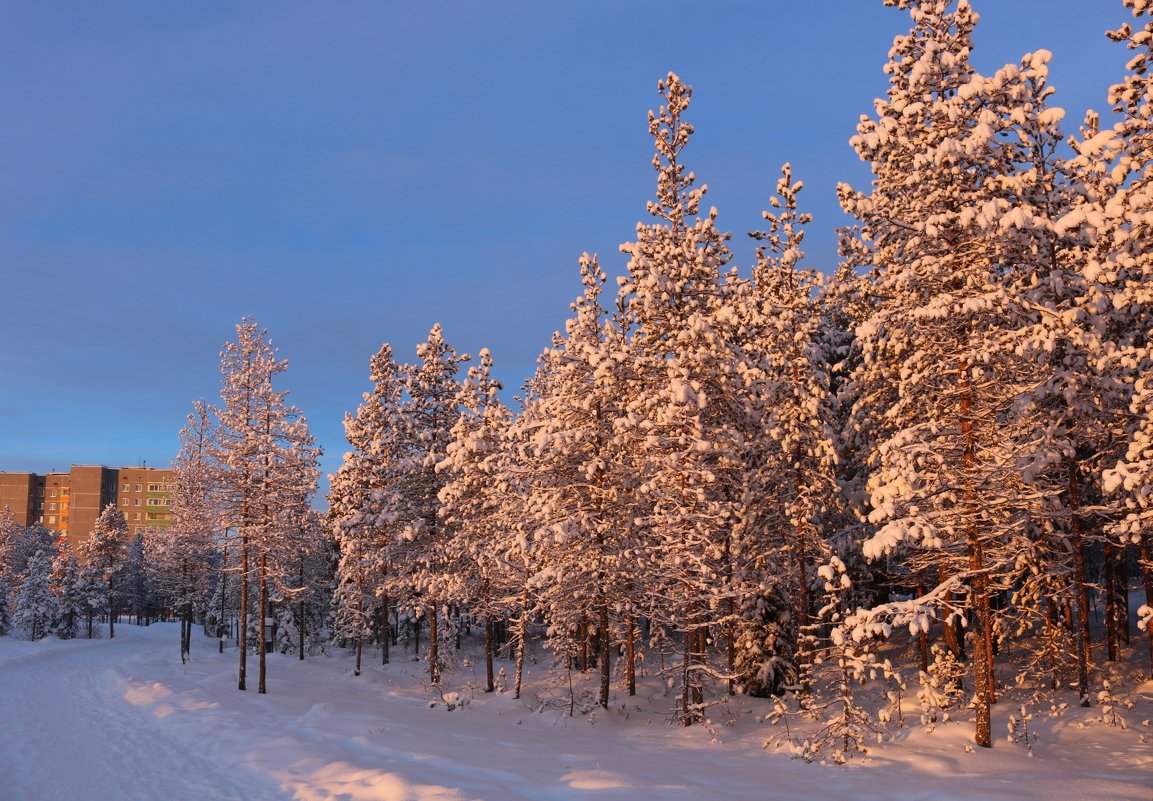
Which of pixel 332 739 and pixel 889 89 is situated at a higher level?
pixel 889 89

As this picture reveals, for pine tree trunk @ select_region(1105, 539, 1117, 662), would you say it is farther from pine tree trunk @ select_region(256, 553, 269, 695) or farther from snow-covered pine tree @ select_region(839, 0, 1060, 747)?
pine tree trunk @ select_region(256, 553, 269, 695)

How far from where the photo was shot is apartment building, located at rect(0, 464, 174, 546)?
165 meters

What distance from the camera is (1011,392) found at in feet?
49.9

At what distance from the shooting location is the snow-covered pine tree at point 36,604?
68.5 metres

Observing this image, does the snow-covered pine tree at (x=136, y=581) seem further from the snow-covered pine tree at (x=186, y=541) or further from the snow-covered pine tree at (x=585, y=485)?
the snow-covered pine tree at (x=585, y=485)

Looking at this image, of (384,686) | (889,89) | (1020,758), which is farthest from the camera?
(384,686)

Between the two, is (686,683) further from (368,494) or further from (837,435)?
(368,494)

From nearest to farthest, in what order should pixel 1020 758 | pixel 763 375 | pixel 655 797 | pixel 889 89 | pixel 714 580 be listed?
1. pixel 655 797
2. pixel 1020 758
3. pixel 889 89
4. pixel 714 580
5. pixel 763 375

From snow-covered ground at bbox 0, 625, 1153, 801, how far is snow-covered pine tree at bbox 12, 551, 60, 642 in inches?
2085

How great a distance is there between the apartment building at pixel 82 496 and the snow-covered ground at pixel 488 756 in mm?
161983

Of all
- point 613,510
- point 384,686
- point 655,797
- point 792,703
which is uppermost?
point 613,510

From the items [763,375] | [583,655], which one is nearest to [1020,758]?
[763,375]

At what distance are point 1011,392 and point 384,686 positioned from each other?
30254 millimetres

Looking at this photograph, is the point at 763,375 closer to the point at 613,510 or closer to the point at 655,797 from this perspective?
the point at 613,510
